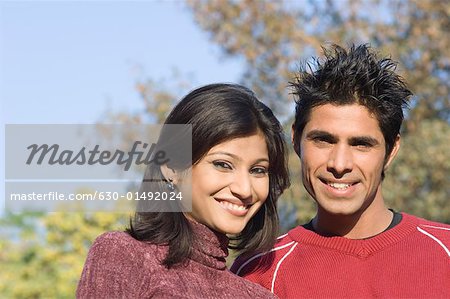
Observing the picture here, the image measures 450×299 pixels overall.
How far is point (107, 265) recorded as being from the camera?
9.36 ft

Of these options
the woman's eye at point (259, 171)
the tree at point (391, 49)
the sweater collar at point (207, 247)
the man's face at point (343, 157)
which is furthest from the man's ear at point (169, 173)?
the tree at point (391, 49)

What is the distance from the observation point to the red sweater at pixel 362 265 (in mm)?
3309

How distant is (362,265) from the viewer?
3.41 meters

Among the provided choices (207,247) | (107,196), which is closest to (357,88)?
(207,247)

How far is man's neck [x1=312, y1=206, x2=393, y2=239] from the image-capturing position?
139 inches

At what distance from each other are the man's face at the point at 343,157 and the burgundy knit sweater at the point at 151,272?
1.62ft

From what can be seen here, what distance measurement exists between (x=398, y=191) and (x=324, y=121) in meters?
6.36

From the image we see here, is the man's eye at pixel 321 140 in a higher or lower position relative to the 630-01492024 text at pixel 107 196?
higher

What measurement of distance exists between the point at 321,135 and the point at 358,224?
1.32 ft

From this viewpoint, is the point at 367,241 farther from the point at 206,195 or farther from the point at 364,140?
the point at 206,195

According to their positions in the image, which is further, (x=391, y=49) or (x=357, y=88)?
(x=391, y=49)

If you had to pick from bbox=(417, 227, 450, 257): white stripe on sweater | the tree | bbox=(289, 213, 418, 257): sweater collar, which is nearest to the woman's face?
bbox=(289, 213, 418, 257): sweater collar

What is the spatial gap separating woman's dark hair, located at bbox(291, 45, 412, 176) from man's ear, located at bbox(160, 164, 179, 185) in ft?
2.12

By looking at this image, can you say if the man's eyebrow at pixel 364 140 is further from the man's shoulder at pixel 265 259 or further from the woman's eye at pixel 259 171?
the man's shoulder at pixel 265 259
